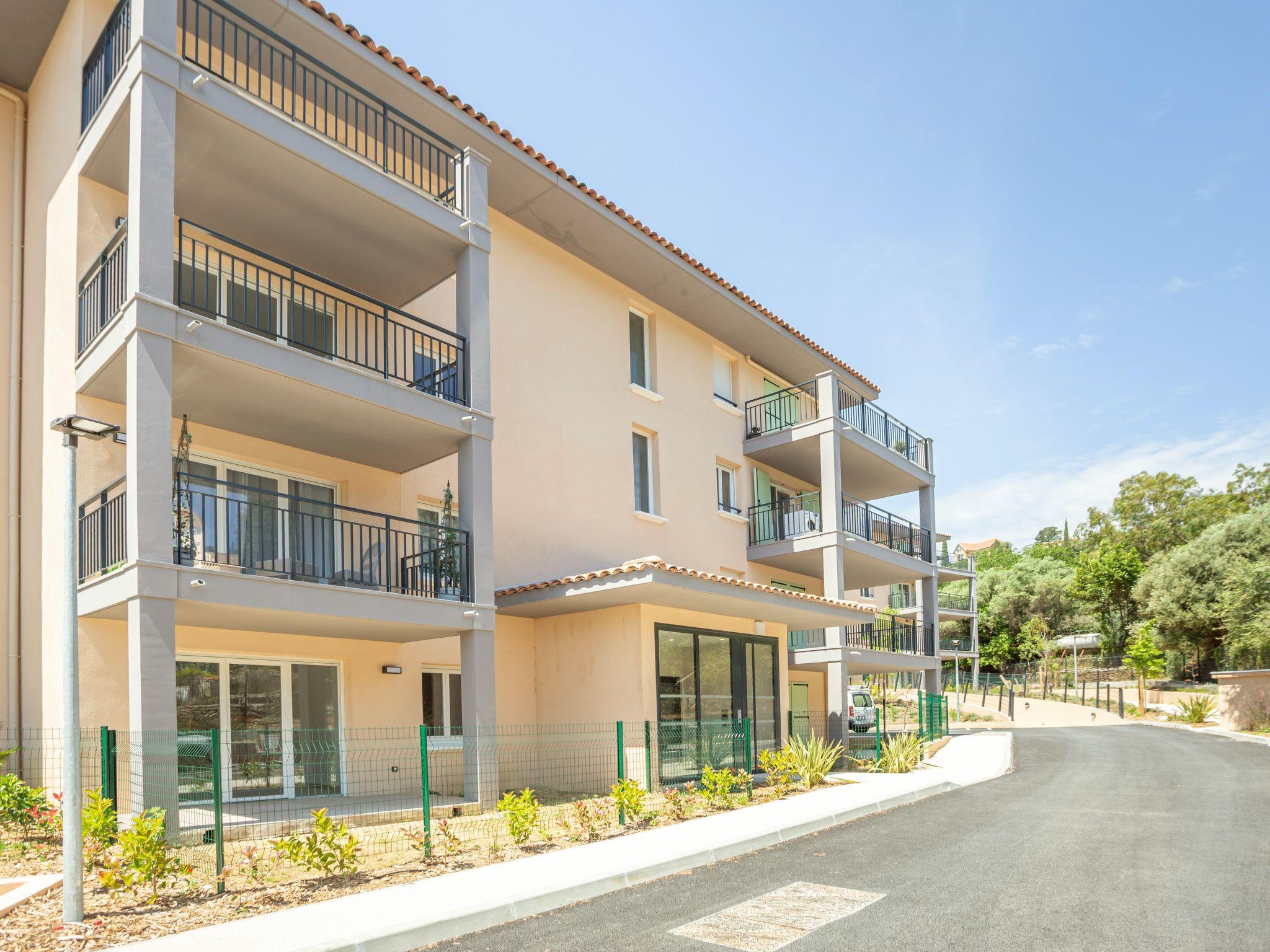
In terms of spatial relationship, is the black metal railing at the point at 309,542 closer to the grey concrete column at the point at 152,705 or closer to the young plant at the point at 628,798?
the grey concrete column at the point at 152,705

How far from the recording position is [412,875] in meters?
8.70

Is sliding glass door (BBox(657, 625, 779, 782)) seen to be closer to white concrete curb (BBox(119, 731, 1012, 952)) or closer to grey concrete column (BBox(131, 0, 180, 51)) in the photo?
white concrete curb (BBox(119, 731, 1012, 952))

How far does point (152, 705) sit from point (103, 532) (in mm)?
2537

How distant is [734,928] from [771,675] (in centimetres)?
1247

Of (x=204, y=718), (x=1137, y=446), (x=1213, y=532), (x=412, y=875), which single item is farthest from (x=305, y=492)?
(x=1137, y=446)

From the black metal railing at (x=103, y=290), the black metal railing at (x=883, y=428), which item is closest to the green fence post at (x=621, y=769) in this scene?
the black metal railing at (x=103, y=290)

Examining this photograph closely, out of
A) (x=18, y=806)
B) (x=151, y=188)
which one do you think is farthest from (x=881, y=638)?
(x=151, y=188)

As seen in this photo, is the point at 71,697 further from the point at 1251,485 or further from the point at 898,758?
the point at 1251,485

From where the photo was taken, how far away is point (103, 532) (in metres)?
10.8

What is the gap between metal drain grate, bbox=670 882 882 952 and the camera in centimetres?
679

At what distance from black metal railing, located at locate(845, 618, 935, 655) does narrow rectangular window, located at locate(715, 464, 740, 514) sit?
4.75 meters

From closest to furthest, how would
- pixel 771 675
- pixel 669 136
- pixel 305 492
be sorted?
pixel 305 492 < pixel 669 136 < pixel 771 675

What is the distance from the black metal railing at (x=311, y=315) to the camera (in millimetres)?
12367

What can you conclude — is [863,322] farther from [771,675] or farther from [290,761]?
[290,761]
